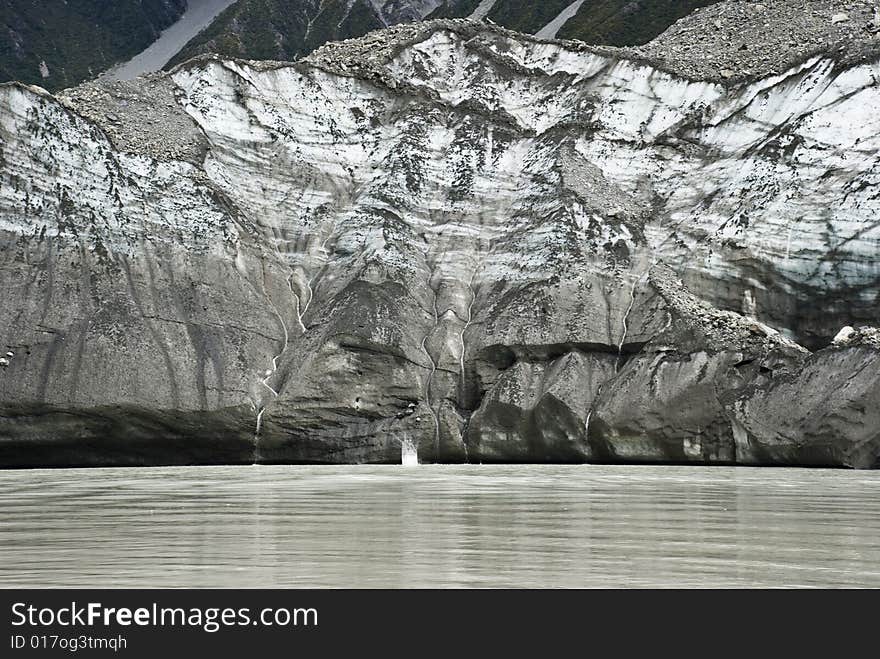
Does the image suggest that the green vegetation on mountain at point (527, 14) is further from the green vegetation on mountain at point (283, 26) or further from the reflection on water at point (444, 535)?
the reflection on water at point (444, 535)

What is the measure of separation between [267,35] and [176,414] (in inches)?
3998

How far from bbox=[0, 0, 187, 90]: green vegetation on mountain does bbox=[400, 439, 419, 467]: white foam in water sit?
3963 inches

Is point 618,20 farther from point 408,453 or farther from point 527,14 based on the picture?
point 408,453

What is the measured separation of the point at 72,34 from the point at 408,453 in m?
120

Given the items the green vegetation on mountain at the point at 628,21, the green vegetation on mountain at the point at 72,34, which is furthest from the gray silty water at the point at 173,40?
the green vegetation on mountain at the point at 628,21

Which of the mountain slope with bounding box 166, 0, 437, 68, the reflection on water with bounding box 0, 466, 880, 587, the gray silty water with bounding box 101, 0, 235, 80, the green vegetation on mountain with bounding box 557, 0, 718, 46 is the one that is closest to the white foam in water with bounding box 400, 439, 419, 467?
the reflection on water with bounding box 0, 466, 880, 587

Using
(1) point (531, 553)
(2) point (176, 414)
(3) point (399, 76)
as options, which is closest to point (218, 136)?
(3) point (399, 76)

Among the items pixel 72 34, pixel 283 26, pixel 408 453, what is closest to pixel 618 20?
pixel 408 453

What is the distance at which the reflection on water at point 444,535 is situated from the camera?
1127cm

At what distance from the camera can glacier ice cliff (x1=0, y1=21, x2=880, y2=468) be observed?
44125mm

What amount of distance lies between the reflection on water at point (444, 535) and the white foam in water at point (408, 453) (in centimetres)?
1850

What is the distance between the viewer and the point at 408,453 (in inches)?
1812

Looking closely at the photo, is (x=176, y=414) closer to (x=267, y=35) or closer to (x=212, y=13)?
(x=267, y=35)

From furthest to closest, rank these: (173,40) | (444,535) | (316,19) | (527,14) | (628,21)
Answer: (173,40), (316,19), (527,14), (628,21), (444,535)
